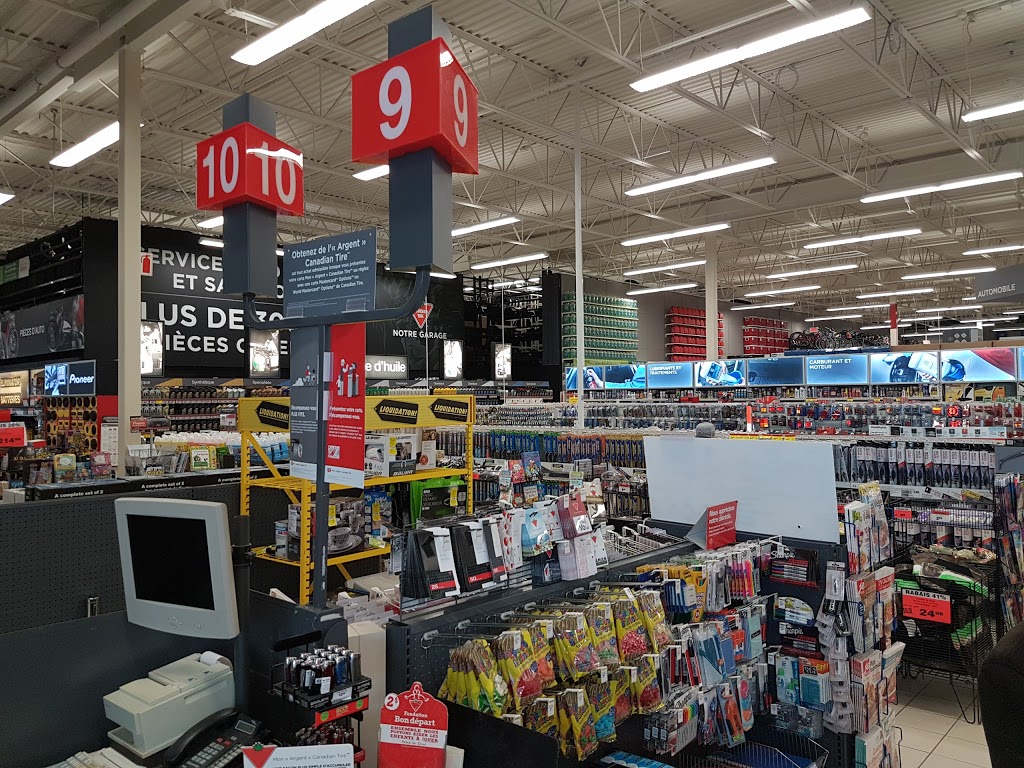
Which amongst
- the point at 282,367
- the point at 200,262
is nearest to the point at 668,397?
the point at 282,367

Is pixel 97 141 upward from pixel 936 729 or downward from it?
upward

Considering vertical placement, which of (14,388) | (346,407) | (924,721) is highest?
(14,388)

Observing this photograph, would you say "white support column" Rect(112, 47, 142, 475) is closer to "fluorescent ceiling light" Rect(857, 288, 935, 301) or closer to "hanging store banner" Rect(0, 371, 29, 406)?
"hanging store banner" Rect(0, 371, 29, 406)

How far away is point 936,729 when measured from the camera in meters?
4.48

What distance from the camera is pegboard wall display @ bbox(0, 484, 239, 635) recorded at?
366 centimetres

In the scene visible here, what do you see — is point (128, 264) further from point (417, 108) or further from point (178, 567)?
point (417, 108)

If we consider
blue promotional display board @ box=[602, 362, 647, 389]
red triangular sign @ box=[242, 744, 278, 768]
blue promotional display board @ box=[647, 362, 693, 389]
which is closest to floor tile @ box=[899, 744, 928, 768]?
red triangular sign @ box=[242, 744, 278, 768]

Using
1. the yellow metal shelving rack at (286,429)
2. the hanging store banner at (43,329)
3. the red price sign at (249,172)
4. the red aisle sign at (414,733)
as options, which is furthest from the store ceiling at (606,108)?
the red aisle sign at (414,733)

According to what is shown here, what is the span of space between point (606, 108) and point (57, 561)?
35.0 ft

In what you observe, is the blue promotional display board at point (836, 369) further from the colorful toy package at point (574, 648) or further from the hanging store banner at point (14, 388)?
the hanging store banner at point (14, 388)

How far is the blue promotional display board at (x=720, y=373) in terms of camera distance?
1216 cm

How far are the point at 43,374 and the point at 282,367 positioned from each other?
150 inches

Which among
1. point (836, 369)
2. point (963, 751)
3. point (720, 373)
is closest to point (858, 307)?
point (720, 373)

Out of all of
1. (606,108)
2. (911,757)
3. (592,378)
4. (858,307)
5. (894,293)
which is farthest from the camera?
(858,307)
